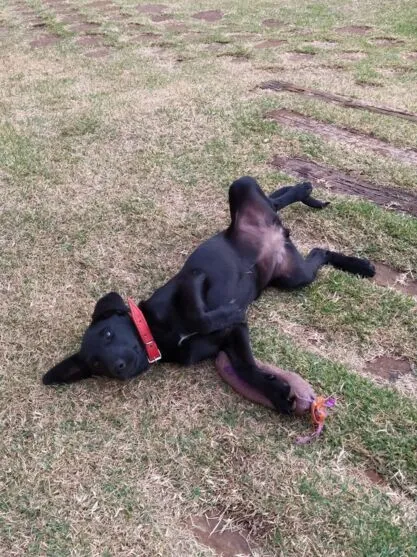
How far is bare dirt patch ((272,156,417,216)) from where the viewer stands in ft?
13.3

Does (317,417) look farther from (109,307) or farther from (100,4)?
(100,4)

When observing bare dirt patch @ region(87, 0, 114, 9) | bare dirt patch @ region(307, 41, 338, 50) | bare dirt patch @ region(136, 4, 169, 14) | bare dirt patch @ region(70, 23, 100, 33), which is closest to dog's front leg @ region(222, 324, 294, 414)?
bare dirt patch @ region(307, 41, 338, 50)

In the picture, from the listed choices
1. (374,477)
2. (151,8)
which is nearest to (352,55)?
(151,8)

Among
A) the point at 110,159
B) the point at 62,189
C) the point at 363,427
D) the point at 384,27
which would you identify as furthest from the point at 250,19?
the point at 363,427

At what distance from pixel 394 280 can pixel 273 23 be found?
18.8 feet

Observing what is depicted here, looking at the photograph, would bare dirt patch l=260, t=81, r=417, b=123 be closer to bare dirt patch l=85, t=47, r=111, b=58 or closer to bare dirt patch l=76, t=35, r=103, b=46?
bare dirt patch l=85, t=47, r=111, b=58

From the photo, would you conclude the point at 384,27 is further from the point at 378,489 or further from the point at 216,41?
the point at 378,489

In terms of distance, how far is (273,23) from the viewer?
805 centimetres

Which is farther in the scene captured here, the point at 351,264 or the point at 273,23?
the point at 273,23

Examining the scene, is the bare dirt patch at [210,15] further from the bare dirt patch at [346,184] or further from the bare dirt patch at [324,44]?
the bare dirt patch at [346,184]

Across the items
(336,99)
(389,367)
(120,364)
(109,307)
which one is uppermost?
(336,99)

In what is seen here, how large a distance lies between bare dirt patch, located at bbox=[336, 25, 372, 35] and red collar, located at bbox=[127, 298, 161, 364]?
5956 millimetres

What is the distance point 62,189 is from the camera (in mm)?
4473

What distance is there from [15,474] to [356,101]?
4.36 metres
